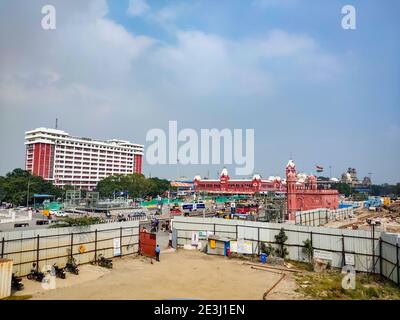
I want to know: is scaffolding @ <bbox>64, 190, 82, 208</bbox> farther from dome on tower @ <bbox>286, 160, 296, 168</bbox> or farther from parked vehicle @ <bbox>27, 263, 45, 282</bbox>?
dome on tower @ <bbox>286, 160, 296, 168</bbox>

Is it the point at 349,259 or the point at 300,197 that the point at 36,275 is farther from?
the point at 300,197

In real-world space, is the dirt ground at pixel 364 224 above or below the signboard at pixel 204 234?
below

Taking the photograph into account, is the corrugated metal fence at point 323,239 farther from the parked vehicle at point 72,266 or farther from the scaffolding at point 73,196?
the scaffolding at point 73,196

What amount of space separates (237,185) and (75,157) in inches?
2724

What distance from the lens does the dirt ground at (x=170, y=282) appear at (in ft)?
51.2

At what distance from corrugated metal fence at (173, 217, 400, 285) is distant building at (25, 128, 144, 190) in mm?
109031

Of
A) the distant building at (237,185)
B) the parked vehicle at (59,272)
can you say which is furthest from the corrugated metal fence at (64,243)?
the distant building at (237,185)

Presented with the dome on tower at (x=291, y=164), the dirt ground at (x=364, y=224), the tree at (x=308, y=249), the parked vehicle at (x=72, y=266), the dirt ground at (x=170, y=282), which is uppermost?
the dome on tower at (x=291, y=164)

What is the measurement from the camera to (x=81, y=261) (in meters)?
21.2

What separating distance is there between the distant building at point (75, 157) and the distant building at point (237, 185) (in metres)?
45.4

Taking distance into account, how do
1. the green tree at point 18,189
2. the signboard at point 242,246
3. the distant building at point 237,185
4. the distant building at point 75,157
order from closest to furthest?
the signboard at point 242,246, the green tree at point 18,189, the distant building at point 237,185, the distant building at point 75,157

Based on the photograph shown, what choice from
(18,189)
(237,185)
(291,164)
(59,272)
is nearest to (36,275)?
(59,272)
